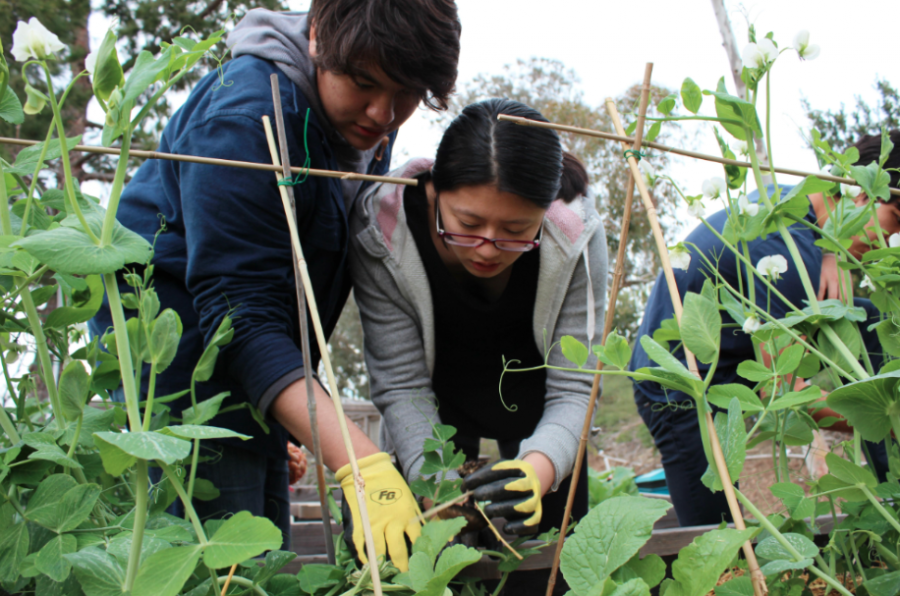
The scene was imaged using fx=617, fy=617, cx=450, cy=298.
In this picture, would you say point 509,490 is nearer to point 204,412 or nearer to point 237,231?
point 204,412

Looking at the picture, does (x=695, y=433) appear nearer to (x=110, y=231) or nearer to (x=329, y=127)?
(x=329, y=127)

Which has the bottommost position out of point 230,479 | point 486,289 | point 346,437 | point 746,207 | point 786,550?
point 230,479

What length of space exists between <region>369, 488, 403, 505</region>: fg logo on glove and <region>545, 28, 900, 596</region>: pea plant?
440 millimetres

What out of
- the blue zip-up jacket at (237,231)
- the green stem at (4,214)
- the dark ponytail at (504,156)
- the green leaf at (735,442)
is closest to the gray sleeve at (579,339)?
the dark ponytail at (504,156)

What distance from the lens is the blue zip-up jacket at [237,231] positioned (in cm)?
97

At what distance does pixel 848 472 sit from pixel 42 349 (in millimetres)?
766

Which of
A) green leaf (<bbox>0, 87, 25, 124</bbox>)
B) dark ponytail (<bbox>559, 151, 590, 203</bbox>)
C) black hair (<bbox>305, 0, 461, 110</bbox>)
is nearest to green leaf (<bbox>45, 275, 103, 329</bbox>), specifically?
green leaf (<bbox>0, 87, 25, 124</bbox>)

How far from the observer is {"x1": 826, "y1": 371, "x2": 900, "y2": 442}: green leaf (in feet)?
1.75

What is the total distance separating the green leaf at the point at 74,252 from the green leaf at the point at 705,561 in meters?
0.49

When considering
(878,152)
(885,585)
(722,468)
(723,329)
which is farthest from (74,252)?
(878,152)

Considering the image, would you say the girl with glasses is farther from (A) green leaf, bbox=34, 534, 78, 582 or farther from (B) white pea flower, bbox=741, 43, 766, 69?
(A) green leaf, bbox=34, 534, 78, 582

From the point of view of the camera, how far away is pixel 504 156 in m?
1.14

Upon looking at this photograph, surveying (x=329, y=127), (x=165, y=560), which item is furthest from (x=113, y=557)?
(x=329, y=127)

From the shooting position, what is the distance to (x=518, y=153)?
1144 millimetres
